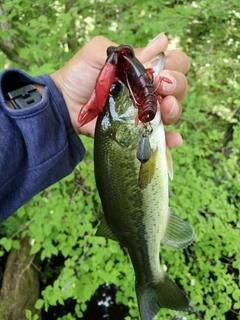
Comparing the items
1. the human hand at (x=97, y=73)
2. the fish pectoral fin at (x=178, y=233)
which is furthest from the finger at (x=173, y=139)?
the fish pectoral fin at (x=178, y=233)

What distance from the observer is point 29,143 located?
146 centimetres

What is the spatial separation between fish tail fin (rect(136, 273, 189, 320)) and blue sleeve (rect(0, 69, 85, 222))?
32.6 inches

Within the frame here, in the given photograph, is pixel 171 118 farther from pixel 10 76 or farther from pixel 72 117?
pixel 10 76

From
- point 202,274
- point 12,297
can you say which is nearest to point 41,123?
point 202,274

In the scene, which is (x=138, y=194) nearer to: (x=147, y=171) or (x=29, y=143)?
(x=147, y=171)

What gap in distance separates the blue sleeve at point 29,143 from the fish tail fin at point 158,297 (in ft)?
2.72

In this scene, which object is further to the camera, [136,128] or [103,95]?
[136,128]

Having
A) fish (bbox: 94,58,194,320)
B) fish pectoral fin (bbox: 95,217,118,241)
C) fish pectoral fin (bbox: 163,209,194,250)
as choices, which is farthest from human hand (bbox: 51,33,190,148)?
fish pectoral fin (bbox: 95,217,118,241)

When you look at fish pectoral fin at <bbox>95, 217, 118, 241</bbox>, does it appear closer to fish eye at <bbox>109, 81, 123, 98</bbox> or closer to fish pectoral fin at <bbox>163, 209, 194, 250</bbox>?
fish pectoral fin at <bbox>163, 209, 194, 250</bbox>

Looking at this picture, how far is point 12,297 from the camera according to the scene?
386cm

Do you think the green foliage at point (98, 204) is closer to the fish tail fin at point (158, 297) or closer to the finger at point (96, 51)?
the finger at point (96, 51)

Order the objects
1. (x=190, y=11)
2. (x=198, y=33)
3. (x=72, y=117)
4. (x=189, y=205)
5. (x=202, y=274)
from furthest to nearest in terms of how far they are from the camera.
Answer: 1. (x=198, y=33)
2. (x=202, y=274)
3. (x=189, y=205)
4. (x=190, y=11)
5. (x=72, y=117)

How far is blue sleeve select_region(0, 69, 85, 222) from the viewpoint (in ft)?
4.61

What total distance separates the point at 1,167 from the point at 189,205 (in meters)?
2.28
